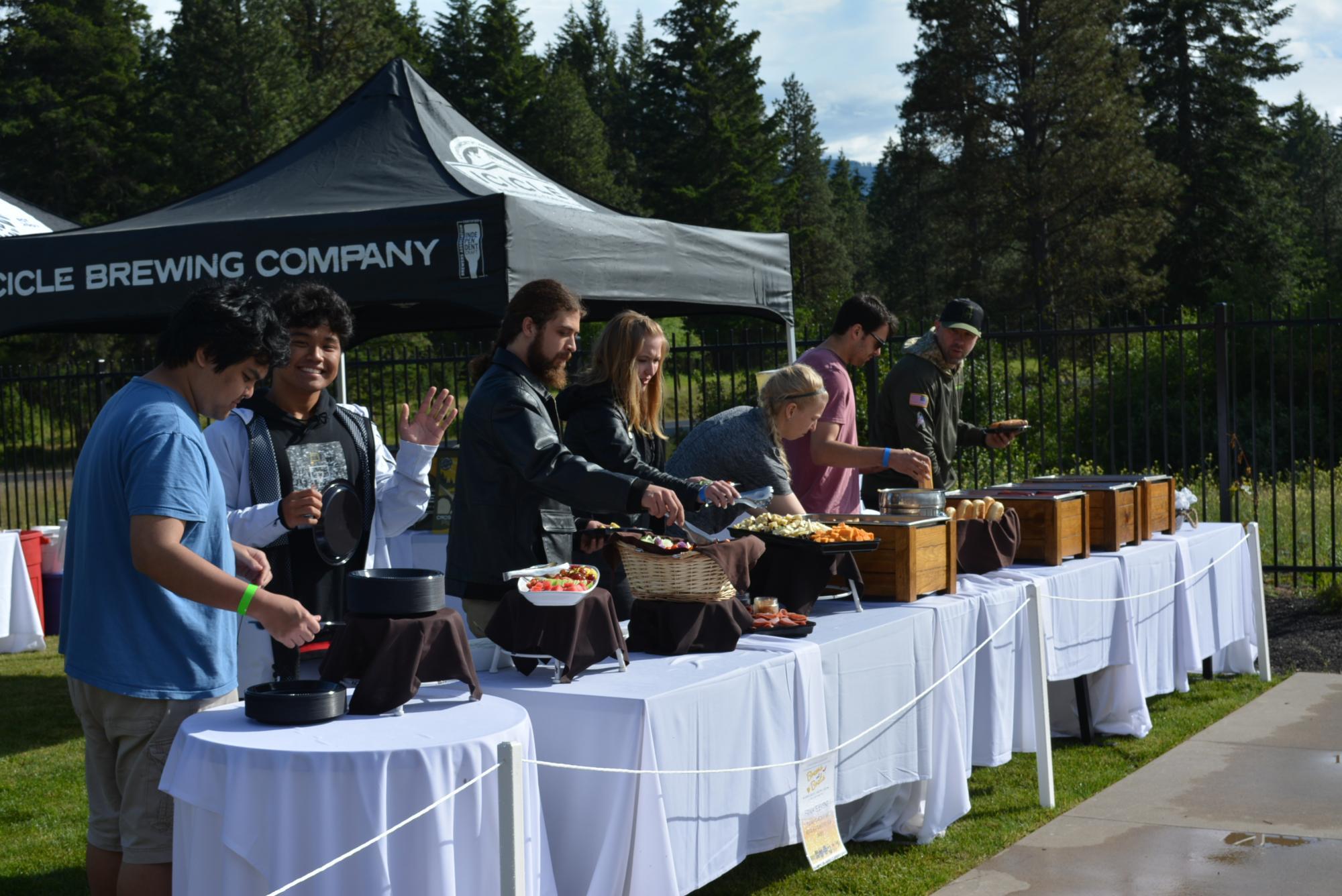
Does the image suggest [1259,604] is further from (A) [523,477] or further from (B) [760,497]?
(A) [523,477]

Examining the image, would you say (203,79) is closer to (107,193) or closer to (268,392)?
Result: (107,193)

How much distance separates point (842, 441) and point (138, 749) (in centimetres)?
288

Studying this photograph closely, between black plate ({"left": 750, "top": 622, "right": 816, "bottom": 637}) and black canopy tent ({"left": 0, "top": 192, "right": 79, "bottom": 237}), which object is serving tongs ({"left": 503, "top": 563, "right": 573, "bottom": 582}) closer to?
black plate ({"left": 750, "top": 622, "right": 816, "bottom": 637})

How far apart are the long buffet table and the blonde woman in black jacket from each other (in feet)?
1.90

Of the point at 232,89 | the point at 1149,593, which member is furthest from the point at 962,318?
the point at 232,89

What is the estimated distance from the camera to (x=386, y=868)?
7.91 feet

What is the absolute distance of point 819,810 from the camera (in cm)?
347

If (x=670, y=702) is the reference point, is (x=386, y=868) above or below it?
below

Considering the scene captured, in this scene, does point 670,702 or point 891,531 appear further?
point 891,531

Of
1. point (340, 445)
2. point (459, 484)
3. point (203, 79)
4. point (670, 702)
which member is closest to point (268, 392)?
point (340, 445)

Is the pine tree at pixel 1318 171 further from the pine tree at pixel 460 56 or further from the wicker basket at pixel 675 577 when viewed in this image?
the wicker basket at pixel 675 577

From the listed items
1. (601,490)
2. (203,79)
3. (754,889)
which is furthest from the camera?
(203,79)

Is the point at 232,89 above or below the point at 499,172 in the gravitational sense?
above

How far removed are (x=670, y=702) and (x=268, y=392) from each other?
52.2 inches
